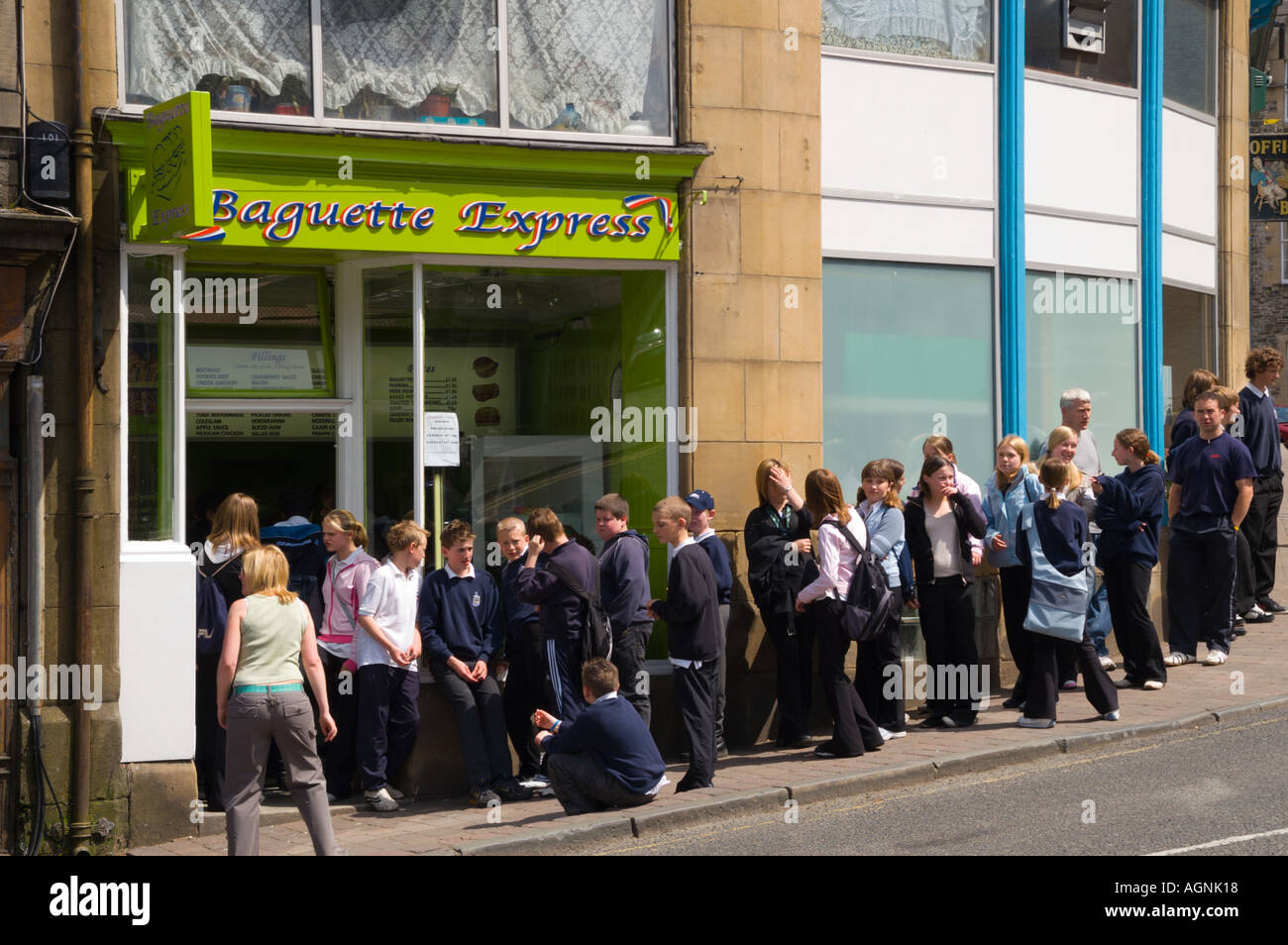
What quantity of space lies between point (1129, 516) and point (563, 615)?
4.58m

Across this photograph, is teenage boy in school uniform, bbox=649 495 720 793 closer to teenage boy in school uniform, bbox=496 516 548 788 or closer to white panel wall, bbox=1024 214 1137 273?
teenage boy in school uniform, bbox=496 516 548 788

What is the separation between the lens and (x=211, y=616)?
9.87m

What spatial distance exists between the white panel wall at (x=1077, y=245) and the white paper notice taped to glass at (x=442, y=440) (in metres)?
5.22

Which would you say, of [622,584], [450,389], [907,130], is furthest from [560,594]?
[907,130]

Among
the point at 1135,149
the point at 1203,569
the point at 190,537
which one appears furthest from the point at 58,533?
the point at 1135,149

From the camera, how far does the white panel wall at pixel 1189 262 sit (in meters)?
14.6

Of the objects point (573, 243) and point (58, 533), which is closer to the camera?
point (58, 533)

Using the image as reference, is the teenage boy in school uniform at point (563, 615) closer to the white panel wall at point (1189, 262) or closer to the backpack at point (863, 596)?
the backpack at point (863, 596)

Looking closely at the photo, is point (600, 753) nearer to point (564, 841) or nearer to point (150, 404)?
point (564, 841)

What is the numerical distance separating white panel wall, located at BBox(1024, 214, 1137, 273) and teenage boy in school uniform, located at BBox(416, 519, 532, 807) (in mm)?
5835

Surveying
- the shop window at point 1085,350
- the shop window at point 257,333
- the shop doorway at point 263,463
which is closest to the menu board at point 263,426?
the shop doorway at point 263,463

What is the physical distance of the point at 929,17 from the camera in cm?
1267

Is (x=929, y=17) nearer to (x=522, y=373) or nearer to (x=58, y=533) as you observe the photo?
(x=522, y=373)

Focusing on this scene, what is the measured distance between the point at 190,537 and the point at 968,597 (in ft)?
17.7
